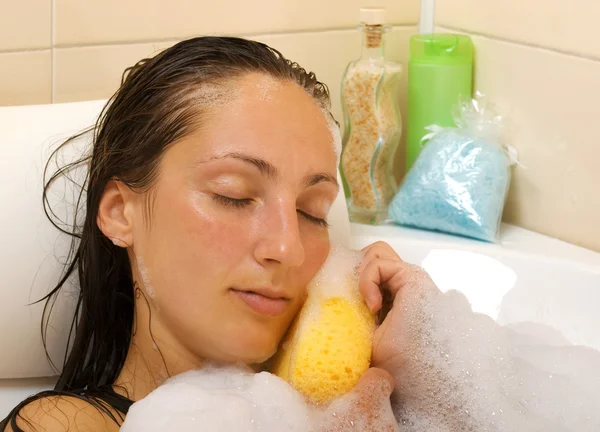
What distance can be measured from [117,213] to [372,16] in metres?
0.79

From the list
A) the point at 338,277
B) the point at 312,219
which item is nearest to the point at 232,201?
the point at 312,219

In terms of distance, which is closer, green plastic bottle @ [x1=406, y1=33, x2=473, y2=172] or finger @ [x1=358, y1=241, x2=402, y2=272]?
finger @ [x1=358, y1=241, x2=402, y2=272]

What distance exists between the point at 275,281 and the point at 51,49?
2.45ft

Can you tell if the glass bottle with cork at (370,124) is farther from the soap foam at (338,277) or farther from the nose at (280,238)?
the nose at (280,238)

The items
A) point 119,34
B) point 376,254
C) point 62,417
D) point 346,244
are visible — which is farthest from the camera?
point 119,34

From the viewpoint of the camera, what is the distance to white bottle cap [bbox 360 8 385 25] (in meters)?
1.69

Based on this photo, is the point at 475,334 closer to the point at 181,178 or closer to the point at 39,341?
the point at 181,178

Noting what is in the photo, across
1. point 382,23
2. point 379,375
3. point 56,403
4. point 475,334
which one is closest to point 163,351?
point 56,403

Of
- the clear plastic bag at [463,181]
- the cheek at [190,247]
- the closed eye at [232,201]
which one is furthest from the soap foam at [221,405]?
the clear plastic bag at [463,181]

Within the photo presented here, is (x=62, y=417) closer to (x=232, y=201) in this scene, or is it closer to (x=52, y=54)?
(x=232, y=201)

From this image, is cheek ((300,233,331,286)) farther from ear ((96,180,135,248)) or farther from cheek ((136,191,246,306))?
ear ((96,180,135,248))

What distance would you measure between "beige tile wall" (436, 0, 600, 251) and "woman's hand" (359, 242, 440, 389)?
19.9 inches

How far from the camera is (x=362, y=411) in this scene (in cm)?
105

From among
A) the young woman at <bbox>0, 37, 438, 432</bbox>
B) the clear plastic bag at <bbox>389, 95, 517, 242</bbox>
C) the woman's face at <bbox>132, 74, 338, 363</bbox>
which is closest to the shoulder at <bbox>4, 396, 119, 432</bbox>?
the young woman at <bbox>0, 37, 438, 432</bbox>
